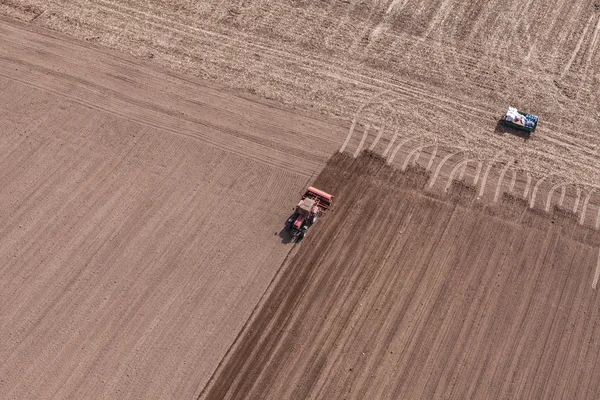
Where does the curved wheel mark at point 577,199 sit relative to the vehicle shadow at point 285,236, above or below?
above

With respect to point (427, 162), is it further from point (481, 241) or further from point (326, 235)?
point (326, 235)

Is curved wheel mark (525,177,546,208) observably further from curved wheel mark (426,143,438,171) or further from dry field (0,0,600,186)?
curved wheel mark (426,143,438,171)

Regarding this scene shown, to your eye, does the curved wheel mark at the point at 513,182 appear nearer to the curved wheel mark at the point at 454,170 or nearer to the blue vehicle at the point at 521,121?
the curved wheel mark at the point at 454,170

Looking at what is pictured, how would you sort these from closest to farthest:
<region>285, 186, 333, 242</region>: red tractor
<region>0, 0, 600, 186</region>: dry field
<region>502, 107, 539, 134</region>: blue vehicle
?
<region>285, 186, 333, 242</region>: red tractor, <region>502, 107, 539, 134</region>: blue vehicle, <region>0, 0, 600, 186</region>: dry field

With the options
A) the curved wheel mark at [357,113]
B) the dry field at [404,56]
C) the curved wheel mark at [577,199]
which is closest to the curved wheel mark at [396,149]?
the dry field at [404,56]

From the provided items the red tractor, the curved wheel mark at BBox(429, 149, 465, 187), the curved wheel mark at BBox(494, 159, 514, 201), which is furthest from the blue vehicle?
the red tractor
